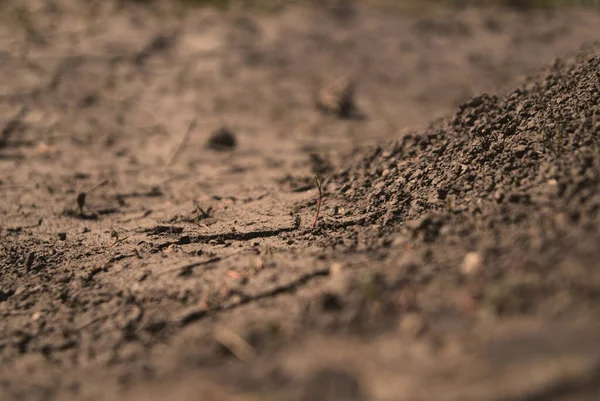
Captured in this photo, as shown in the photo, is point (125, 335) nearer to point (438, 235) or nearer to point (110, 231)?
point (110, 231)

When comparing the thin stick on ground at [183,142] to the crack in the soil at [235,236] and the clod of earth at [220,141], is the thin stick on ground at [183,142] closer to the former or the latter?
the clod of earth at [220,141]

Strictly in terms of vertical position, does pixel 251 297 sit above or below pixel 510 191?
below

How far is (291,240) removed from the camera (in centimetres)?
199

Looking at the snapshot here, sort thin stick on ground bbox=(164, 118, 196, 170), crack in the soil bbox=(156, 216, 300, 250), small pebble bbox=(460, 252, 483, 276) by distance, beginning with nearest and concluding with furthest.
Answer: small pebble bbox=(460, 252, 483, 276) → crack in the soil bbox=(156, 216, 300, 250) → thin stick on ground bbox=(164, 118, 196, 170)

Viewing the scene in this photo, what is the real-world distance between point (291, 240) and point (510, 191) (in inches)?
32.7

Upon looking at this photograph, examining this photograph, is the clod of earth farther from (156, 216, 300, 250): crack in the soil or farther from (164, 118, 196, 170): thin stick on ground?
(156, 216, 300, 250): crack in the soil

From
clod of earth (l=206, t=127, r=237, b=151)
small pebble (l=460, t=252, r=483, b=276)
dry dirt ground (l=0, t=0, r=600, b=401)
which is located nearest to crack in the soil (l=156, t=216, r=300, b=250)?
dry dirt ground (l=0, t=0, r=600, b=401)

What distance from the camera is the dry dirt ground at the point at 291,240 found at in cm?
127

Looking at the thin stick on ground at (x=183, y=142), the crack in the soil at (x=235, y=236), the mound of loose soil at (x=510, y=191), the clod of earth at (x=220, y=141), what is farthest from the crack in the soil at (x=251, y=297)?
the clod of earth at (x=220, y=141)

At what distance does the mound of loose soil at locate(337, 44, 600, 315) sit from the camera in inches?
53.3

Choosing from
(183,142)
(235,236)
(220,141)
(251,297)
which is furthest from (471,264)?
(183,142)

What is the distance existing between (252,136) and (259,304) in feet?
7.38

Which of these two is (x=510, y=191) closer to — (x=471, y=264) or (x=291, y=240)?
(x=471, y=264)

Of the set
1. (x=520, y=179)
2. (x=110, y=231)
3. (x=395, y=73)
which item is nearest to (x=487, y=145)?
(x=520, y=179)
